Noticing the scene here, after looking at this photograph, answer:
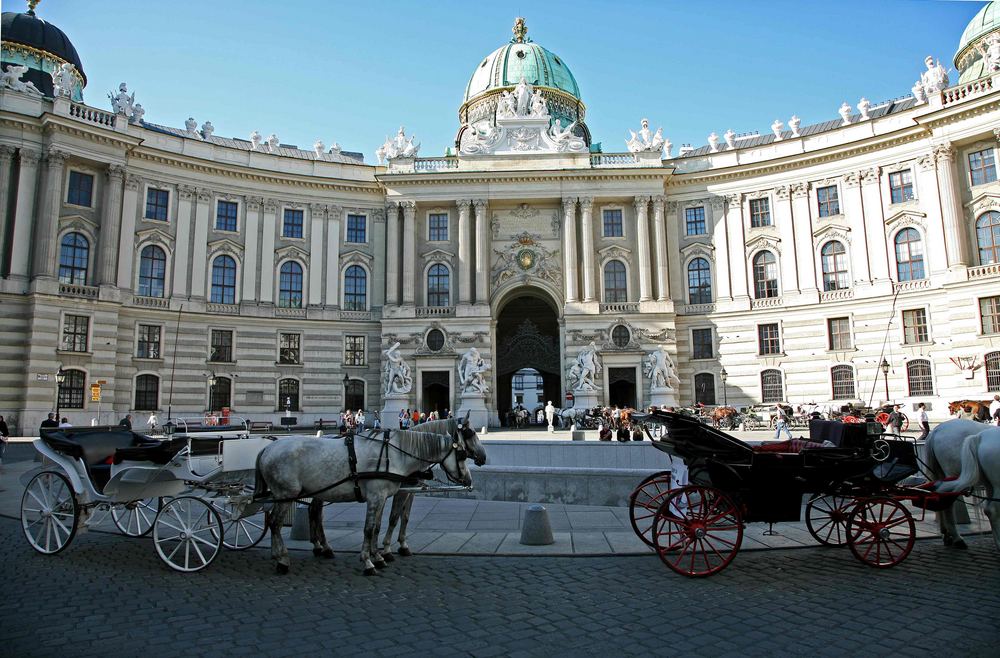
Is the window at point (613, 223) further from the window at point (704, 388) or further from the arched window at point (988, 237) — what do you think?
the arched window at point (988, 237)

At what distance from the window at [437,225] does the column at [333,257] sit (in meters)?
3.45

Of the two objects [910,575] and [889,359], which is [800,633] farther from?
[889,359]

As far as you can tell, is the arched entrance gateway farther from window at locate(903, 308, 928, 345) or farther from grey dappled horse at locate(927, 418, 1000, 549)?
grey dappled horse at locate(927, 418, 1000, 549)

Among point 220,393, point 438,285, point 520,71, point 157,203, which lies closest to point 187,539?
point 220,393

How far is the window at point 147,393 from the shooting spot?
38000 millimetres

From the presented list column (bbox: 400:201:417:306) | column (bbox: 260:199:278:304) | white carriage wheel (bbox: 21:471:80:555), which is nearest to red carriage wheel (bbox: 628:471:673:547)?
white carriage wheel (bbox: 21:471:80:555)

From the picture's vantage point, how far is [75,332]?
116 feet

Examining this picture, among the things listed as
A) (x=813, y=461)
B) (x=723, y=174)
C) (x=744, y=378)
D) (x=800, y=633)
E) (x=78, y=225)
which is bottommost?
(x=800, y=633)

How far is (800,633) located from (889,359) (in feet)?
122

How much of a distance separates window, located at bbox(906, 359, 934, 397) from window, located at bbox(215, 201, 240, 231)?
43287 mm

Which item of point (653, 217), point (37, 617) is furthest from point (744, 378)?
point (37, 617)

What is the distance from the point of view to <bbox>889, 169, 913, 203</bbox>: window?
126 feet

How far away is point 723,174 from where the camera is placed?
1714 inches

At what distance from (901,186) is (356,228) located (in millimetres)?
35949
